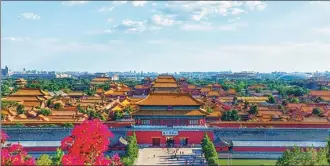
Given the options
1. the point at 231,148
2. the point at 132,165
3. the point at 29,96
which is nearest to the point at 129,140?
the point at 132,165

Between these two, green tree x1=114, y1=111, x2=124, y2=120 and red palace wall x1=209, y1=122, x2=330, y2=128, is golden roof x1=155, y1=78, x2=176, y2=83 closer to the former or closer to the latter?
green tree x1=114, y1=111, x2=124, y2=120

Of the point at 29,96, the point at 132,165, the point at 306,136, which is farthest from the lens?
the point at 29,96

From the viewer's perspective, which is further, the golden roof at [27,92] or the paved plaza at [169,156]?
the golden roof at [27,92]

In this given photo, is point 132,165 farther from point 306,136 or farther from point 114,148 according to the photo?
point 306,136

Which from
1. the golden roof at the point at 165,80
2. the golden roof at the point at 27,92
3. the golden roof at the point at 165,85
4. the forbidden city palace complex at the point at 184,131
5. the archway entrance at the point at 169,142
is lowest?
the archway entrance at the point at 169,142

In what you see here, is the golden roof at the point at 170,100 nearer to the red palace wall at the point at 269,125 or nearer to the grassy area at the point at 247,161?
the red palace wall at the point at 269,125

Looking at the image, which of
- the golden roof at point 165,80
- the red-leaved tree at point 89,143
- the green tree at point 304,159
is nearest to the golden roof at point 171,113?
the green tree at point 304,159

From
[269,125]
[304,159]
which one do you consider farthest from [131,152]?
[304,159]

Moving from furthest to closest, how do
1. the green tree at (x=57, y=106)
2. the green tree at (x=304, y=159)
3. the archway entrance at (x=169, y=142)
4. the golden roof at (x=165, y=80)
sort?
the golden roof at (x=165, y=80)
the green tree at (x=57, y=106)
the archway entrance at (x=169, y=142)
the green tree at (x=304, y=159)

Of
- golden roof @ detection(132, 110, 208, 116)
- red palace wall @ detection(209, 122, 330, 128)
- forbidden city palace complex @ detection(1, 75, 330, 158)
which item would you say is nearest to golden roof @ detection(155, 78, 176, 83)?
forbidden city palace complex @ detection(1, 75, 330, 158)
